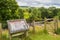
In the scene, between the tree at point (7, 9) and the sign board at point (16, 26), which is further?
the tree at point (7, 9)

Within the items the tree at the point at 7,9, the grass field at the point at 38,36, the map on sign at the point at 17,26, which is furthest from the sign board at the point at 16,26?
the tree at the point at 7,9

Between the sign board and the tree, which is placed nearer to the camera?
the sign board

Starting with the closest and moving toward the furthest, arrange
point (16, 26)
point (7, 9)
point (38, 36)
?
1. point (16, 26)
2. point (38, 36)
3. point (7, 9)

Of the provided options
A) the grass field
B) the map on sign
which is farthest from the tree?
the map on sign

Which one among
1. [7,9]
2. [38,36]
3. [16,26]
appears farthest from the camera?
[7,9]

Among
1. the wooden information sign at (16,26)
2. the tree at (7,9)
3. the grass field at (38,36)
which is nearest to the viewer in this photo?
the wooden information sign at (16,26)

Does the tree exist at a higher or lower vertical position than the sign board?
higher

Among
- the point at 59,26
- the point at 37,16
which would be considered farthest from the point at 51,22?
the point at 37,16

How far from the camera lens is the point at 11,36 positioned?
5.63 meters

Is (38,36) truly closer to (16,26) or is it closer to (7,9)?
(16,26)

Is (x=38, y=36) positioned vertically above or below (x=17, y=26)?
below

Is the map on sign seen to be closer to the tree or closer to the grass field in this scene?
the grass field

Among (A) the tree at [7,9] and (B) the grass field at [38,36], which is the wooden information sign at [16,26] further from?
(A) the tree at [7,9]

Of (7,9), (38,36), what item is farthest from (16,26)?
(7,9)
